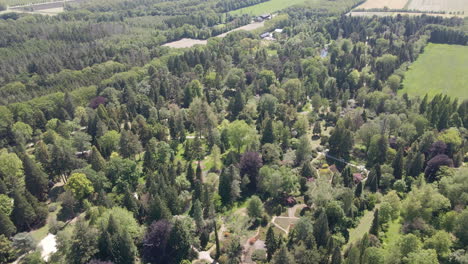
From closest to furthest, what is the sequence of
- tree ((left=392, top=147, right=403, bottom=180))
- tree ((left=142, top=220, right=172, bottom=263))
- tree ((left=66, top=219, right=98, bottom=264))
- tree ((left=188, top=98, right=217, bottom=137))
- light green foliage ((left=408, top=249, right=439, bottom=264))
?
light green foliage ((left=408, top=249, right=439, bottom=264)) → tree ((left=66, top=219, right=98, bottom=264)) → tree ((left=142, top=220, right=172, bottom=263)) → tree ((left=392, top=147, right=403, bottom=180)) → tree ((left=188, top=98, right=217, bottom=137))

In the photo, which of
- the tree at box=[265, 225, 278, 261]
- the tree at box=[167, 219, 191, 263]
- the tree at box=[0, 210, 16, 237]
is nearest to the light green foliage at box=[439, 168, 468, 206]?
the tree at box=[265, 225, 278, 261]

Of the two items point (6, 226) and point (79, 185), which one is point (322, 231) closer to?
point (79, 185)

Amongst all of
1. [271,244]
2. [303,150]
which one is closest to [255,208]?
[271,244]

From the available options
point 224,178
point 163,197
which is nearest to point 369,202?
point 224,178

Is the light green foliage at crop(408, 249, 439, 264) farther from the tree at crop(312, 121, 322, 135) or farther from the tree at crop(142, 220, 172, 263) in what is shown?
the tree at crop(312, 121, 322, 135)

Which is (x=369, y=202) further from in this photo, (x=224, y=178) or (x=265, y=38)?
(x=265, y=38)
